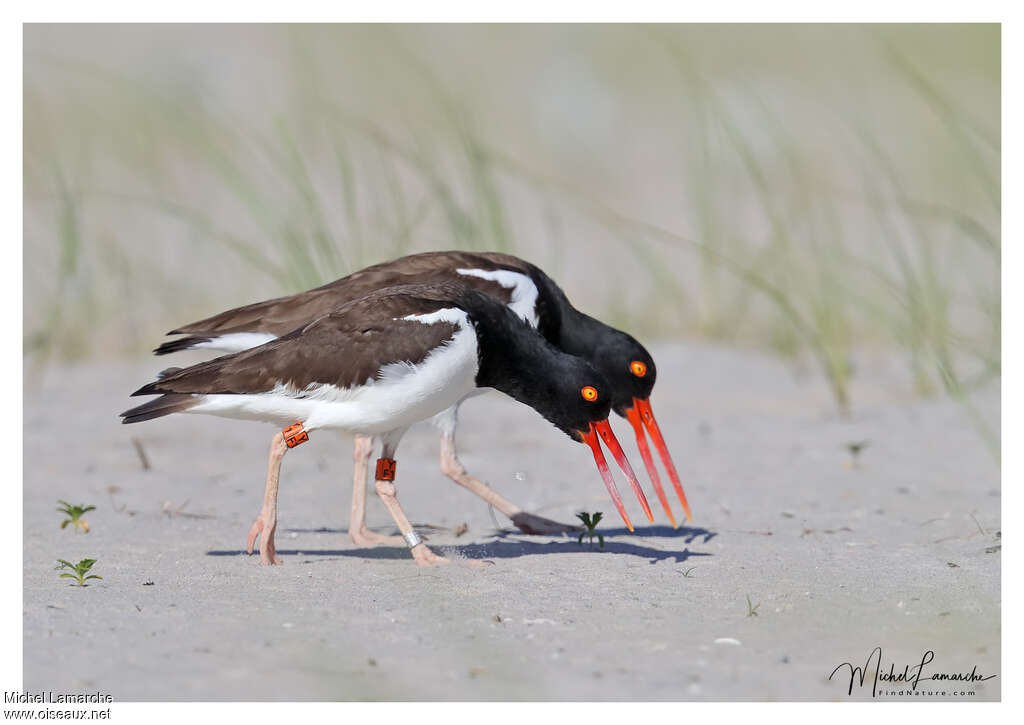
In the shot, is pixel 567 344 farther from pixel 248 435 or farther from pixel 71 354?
pixel 71 354

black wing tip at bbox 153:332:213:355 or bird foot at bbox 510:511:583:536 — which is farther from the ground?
black wing tip at bbox 153:332:213:355

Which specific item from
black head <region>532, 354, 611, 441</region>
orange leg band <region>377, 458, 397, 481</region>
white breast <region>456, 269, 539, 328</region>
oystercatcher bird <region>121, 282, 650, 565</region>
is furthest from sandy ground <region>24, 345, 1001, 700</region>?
white breast <region>456, 269, 539, 328</region>

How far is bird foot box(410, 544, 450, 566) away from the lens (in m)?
5.64

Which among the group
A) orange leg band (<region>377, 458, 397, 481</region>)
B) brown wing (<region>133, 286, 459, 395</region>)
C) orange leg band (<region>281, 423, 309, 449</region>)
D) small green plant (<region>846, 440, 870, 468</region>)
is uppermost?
brown wing (<region>133, 286, 459, 395</region>)

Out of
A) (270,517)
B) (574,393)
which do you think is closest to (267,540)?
(270,517)

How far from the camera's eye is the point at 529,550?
6.01 metres

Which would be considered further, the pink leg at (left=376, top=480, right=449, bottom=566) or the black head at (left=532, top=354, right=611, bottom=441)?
the black head at (left=532, top=354, right=611, bottom=441)

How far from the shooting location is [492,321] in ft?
19.1

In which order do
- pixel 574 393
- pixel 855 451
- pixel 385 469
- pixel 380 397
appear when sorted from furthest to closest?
pixel 855 451, pixel 385 469, pixel 574 393, pixel 380 397

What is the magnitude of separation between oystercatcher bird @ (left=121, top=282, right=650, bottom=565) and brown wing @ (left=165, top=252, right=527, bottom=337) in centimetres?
76

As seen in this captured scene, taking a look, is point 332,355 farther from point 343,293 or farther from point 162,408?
point 343,293
